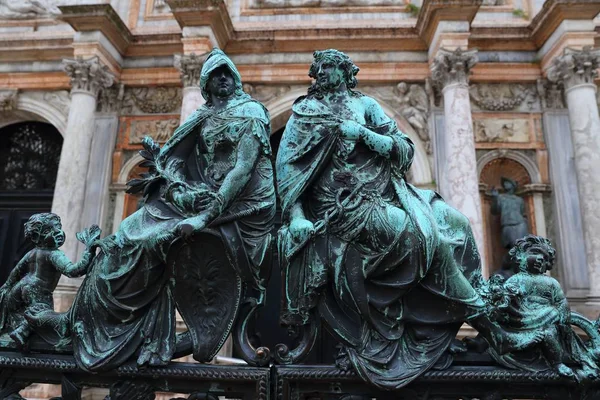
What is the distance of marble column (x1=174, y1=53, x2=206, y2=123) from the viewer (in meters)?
9.88

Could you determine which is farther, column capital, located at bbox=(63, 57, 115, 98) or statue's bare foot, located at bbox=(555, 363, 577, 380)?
column capital, located at bbox=(63, 57, 115, 98)

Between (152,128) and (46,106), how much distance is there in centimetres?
276

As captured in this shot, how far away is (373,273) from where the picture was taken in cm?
257

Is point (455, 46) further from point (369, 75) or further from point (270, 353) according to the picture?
point (270, 353)

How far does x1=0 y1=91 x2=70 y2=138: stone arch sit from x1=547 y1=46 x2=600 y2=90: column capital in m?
10.9

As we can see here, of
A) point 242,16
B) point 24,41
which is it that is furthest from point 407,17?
point 24,41

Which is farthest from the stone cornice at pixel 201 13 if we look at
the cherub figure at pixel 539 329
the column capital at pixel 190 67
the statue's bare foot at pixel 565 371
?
the statue's bare foot at pixel 565 371

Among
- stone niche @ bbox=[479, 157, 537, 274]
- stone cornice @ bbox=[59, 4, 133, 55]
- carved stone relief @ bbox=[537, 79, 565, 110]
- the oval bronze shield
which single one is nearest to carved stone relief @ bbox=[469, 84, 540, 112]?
carved stone relief @ bbox=[537, 79, 565, 110]

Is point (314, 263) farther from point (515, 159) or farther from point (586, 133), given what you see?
point (515, 159)

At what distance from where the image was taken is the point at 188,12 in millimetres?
9805

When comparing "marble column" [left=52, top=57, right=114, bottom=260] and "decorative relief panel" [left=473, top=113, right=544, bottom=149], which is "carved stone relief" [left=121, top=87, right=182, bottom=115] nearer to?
"marble column" [left=52, top=57, right=114, bottom=260]

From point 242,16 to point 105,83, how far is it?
11.5ft

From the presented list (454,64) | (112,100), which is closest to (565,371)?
(454,64)

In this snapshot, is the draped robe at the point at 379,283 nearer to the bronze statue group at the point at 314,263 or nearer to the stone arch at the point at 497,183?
the bronze statue group at the point at 314,263
